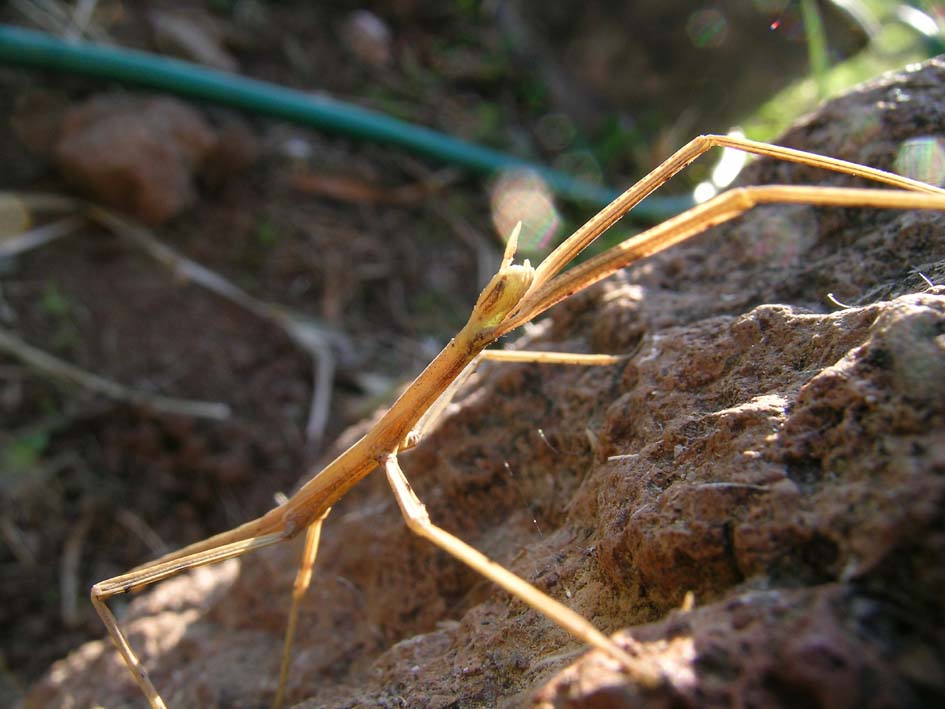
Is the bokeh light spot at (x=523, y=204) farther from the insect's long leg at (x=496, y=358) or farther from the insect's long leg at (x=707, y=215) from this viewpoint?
the insect's long leg at (x=707, y=215)

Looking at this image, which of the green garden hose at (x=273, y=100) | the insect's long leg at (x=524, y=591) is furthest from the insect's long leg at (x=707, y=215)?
the green garden hose at (x=273, y=100)

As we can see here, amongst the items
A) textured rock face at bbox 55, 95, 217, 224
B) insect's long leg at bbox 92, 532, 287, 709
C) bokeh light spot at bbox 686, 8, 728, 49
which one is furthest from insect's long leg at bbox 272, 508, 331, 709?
bokeh light spot at bbox 686, 8, 728, 49

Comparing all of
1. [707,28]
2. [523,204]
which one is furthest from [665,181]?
[707,28]

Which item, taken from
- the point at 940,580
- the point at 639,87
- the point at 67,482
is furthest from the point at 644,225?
the point at 940,580

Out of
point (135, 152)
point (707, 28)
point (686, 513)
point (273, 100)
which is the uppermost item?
point (135, 152)

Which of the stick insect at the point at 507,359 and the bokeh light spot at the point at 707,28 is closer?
the stick insect at the point at 507,359

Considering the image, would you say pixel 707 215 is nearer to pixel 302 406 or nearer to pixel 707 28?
pixel 302 406
